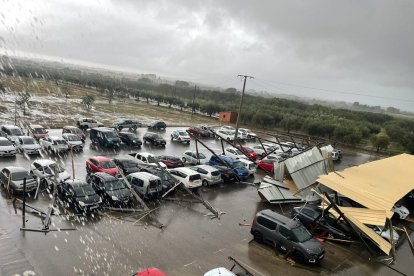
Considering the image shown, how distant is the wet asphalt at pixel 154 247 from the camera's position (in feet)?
41.4

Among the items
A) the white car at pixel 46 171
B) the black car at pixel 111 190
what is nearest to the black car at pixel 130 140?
the white car at pixel 46 171

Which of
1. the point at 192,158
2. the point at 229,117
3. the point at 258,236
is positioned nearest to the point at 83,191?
the point at 258,236

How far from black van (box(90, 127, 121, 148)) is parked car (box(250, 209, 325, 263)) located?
19.7 meters

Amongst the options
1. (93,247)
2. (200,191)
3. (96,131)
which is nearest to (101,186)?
(93,247)

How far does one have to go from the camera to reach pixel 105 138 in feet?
105

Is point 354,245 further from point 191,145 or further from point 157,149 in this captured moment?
point 191,145

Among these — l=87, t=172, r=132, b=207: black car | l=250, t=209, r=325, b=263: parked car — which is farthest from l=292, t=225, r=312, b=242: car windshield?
l=87, t=172, r=132, b=207: black car

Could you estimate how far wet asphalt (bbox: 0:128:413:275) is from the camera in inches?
497

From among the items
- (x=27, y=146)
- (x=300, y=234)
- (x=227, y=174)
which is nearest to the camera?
(x=300, y=234)

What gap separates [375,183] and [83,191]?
1776 cm

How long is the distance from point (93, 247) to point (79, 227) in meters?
2.05

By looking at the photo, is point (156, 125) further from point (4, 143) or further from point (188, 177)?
point (188, 177)

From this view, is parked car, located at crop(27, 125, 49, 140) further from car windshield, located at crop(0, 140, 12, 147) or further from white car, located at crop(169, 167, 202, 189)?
white car, located at crop(169, 167, 202, 189)

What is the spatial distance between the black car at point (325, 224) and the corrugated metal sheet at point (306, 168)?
2248 mm
